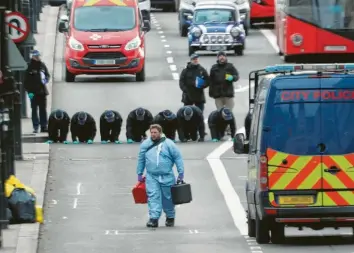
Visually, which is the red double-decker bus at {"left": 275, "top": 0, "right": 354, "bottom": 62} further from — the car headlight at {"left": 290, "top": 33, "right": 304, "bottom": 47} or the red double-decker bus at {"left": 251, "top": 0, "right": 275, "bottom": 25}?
the red double-decker bus at {"left": 251, "top": 0, "right": 275, "bottom": 25}

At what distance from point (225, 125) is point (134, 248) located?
564 inches

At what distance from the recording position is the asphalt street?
2102 centimetres

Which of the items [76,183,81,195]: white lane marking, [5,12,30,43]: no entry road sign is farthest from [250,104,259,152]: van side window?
[5,12,30,43]: no entry road sign

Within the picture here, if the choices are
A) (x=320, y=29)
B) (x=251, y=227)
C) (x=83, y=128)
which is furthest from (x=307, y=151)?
(x=320, y=29)

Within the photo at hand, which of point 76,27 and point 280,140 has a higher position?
point 280,140

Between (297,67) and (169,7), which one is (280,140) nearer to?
(297,67)

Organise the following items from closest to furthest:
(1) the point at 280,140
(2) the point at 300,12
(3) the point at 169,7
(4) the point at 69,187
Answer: (1) the point at 280,140 → (4) the point at 69,187 → (2) the point at 300,12 → (3) the point at 169,7

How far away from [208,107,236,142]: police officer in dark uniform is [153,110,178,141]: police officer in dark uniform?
734 millimetres

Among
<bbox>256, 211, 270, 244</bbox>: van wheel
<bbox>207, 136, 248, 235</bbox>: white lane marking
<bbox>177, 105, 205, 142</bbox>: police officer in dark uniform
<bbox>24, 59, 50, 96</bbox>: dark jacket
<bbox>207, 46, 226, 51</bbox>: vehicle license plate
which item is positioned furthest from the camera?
<bbox>207, 46, 226, 51</bbox>: vehicle license plate

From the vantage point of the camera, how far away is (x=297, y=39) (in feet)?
148

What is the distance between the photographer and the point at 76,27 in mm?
45781

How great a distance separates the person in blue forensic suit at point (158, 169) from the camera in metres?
22.8

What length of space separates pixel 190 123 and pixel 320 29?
36.7ft

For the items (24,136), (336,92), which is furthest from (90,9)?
(336,92)
